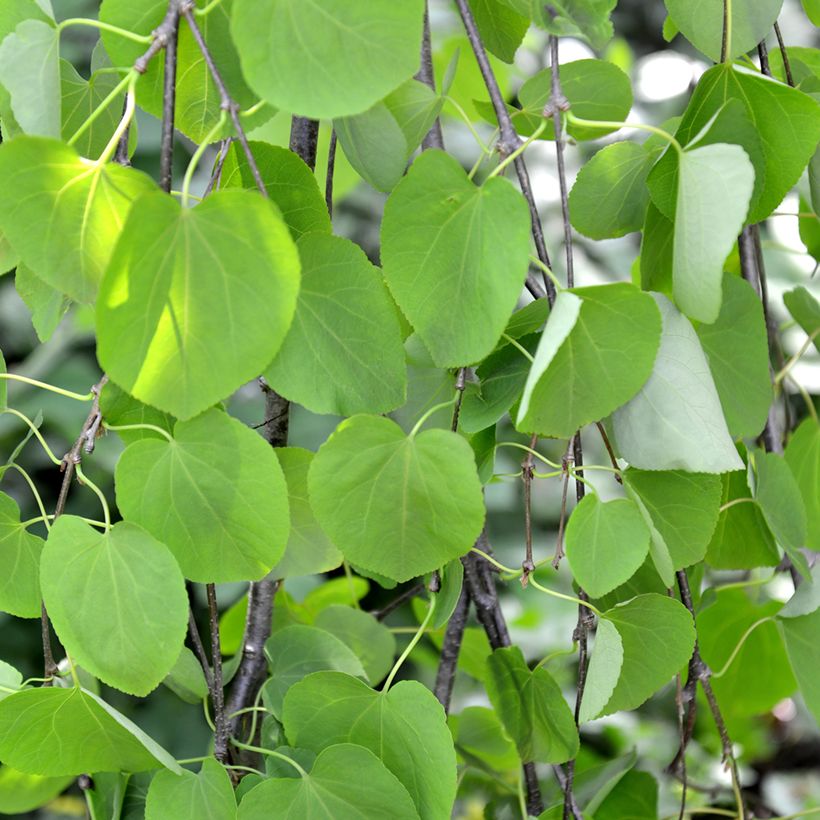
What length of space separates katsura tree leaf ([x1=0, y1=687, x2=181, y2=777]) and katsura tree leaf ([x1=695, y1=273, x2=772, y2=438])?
0.84 feet

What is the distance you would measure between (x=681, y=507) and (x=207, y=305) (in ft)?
0.64

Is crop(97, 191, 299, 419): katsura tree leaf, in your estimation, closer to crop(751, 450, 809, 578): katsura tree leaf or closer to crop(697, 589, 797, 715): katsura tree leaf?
crop(751, 450, 809, 578): katsura tree leaf

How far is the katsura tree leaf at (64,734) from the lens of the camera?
1.12ft

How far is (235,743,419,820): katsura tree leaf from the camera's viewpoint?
1.11ft

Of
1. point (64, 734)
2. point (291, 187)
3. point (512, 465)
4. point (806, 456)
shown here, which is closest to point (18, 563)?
point (64, 734)

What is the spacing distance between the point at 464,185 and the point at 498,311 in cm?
5

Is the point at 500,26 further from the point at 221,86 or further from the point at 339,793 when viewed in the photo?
the point at 339,793

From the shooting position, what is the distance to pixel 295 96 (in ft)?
0.87

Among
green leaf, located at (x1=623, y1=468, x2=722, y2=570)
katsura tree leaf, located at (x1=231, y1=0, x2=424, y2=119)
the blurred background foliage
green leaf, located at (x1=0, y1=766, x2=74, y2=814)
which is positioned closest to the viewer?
katsura tree leaf, located at (x1=231, y1=0, x2=424, y2=119)

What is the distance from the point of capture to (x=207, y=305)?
28cm

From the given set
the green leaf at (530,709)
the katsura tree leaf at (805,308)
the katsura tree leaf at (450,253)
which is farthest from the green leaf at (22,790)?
the katsura tree leaf at (805,308)

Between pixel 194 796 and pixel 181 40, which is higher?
pixel 181 40

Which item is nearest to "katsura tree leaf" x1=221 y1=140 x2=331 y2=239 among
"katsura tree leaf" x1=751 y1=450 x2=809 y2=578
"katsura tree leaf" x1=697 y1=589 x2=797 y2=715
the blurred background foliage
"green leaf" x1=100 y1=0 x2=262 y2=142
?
"green leaf" x1=100 y1=0 x2=262 y2=142

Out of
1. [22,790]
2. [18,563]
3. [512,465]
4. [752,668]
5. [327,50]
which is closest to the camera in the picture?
[327,50]
